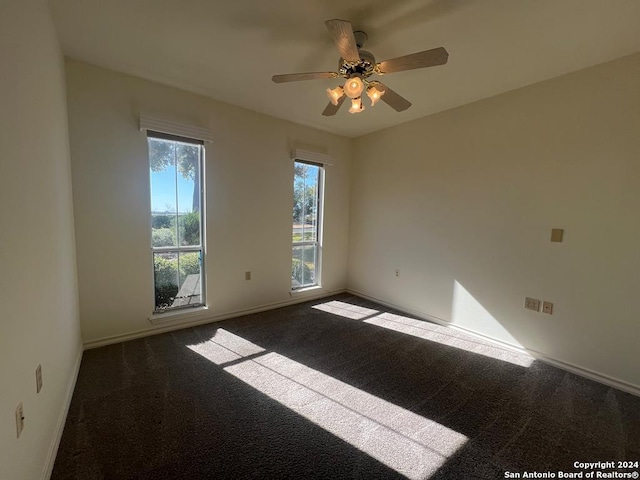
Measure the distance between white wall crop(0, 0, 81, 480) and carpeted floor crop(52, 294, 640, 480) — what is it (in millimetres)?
373

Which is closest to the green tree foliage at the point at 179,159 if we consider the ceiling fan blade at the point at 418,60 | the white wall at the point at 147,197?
the white wall at the point at 147,197

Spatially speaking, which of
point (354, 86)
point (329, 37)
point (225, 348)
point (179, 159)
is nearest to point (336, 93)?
point (354, 86)

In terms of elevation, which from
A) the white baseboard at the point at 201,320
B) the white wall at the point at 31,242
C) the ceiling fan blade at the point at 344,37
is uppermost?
the ceiling fan blade at the point at 344,37

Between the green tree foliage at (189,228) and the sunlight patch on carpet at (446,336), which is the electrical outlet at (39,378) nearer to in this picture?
the green tree foliage at (189,228)

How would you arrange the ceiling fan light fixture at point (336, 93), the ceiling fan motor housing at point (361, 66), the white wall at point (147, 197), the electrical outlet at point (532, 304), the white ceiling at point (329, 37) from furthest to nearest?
the electrical outlet at point (532, 304)
the white wall at point (147, 197)
the ceiling fan light fixture at point (336, 93)
the ceiling fan motor housing at point (361, 66)
the white ceiling at point (329, 37)

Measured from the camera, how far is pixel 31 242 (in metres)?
1.31

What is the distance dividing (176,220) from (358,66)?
2.33 metres

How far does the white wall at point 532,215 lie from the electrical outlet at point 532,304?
Result: 0.05 meters

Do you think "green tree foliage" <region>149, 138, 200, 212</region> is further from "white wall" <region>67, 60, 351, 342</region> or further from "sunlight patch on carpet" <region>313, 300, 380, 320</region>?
"sunlight patch on carpet" <region>313, 300, 380, 320</region>

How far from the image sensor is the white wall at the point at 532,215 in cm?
220

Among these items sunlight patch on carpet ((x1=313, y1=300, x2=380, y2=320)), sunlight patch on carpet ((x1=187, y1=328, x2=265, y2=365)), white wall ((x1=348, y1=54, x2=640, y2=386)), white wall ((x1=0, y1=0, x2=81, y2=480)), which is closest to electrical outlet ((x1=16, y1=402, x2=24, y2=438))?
white wall ((x1=0, y1=0, x2=81, y2=480))

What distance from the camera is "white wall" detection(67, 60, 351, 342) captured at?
247 centimetres

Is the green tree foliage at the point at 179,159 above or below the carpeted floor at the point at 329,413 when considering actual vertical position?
above

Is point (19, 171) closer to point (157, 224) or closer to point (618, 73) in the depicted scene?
point (157, 224)
